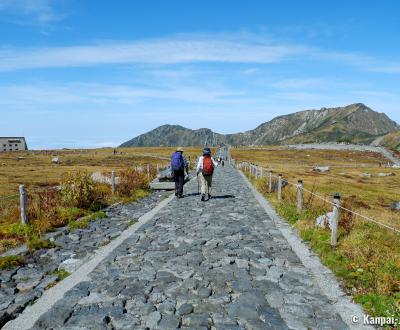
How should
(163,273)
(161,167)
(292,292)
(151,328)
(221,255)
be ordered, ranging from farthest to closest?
1. (161,167)
2. (221,255)
3. (163,273)
4. (292,292)
5. (151,328)

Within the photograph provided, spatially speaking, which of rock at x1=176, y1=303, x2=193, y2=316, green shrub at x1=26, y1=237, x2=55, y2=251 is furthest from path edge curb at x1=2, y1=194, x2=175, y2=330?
rock at x1=176, y1=303, x2=193, y2=316

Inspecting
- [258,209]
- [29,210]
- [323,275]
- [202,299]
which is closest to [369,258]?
[323,275]

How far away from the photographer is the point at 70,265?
27.4 feet

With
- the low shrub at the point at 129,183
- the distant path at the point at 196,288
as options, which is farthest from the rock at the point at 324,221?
the low shrub at the point at 129,183

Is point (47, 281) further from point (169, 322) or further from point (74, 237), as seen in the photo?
point (74, 237)

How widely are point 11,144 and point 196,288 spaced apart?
621 feet

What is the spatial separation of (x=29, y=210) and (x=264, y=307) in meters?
9.18

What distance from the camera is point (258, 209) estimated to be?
16.0m

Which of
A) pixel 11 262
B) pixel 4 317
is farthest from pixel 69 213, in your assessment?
pixel 4 317

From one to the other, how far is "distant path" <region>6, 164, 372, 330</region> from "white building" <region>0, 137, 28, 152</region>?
183672 mm

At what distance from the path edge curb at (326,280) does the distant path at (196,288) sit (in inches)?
4.5

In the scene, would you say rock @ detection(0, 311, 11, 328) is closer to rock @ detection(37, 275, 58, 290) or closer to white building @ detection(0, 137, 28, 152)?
rock @ detection(37, 275, 58, 290)

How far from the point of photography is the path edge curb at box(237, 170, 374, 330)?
5.98 metres

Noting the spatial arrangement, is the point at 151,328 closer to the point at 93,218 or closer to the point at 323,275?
the point at 323,275
